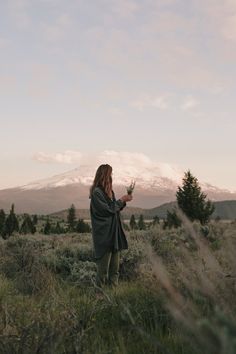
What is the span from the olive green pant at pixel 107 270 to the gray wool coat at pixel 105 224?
9 centimetres

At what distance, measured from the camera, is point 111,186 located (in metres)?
8.24

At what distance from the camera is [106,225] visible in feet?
27.0

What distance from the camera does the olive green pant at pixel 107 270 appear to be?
26.2 feet

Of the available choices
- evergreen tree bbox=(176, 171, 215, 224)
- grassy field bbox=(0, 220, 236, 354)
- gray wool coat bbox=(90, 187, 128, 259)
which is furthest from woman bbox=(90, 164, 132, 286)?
evergreen tree bbox=(176, 171, 215, 224)

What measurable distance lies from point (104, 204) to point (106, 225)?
14.0 inches

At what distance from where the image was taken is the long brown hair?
8055 millimetres

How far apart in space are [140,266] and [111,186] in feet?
4.67

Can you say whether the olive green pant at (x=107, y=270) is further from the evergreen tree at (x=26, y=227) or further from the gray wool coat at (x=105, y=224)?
the evergreen tree at (x=26, y=227)

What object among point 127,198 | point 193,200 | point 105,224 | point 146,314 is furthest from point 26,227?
point 146,314

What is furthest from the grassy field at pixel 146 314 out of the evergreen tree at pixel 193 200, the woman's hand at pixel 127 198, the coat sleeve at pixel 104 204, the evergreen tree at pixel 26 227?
the evergreen tree at pixel 193 200

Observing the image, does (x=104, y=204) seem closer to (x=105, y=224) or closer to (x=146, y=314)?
(x=105, y=224)

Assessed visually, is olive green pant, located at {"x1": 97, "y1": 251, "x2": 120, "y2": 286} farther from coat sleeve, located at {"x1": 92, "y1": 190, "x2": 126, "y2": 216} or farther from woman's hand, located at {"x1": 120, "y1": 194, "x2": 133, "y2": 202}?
woman's hand, located at {"x1": 120, "y1": 194, "x2": 133, "y2": 202}

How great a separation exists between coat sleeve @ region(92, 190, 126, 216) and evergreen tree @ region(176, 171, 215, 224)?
46663mm

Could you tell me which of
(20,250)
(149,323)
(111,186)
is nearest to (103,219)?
(111,186)
